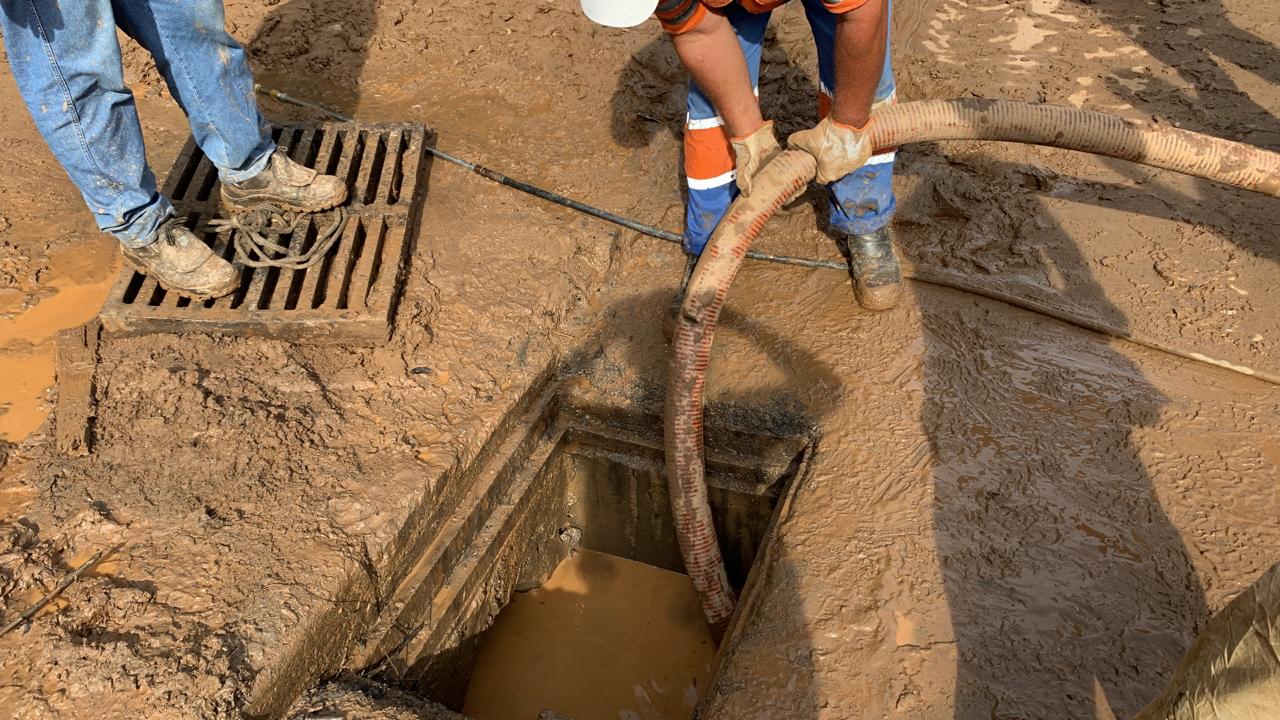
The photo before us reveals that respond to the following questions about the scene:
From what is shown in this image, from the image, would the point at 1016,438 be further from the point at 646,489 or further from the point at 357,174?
the point at 357,174

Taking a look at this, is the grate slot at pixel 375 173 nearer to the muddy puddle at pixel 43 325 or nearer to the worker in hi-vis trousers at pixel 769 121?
the muddy puddle at pixel 43 325

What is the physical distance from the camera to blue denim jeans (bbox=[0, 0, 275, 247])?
2.44m

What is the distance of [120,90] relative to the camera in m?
2.64

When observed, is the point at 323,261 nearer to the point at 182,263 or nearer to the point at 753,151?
the point at 182,263

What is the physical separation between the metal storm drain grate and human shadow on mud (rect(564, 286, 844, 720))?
0.77 metres

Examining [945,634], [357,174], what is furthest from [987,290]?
[357,174]

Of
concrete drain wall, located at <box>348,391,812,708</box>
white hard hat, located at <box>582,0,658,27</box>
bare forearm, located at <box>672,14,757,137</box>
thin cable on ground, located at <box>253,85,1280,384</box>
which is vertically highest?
white hard hat, located at <box>582,0,658,27</box>

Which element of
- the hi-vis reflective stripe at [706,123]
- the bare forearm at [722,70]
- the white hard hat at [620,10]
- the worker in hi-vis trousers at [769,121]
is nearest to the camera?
the white hard hat at [620,10]

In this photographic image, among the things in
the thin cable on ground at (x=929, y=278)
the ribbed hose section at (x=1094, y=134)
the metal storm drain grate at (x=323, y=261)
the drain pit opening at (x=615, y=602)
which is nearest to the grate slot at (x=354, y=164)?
the metal storm drain grate at (x=323, y=261)

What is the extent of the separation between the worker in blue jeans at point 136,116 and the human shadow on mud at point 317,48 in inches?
45.9

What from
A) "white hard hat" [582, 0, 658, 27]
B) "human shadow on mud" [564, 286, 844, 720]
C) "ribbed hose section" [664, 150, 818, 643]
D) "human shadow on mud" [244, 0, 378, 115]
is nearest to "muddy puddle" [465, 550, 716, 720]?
"ribbed hose section" [664, 150, 818, 643]

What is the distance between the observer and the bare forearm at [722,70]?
239 centimetres

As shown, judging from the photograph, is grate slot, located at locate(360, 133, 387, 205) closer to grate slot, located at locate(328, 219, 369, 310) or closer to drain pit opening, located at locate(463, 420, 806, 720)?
grate slot, located at locate(328, 219, 369, 310)

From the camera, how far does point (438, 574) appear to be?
2631mm
